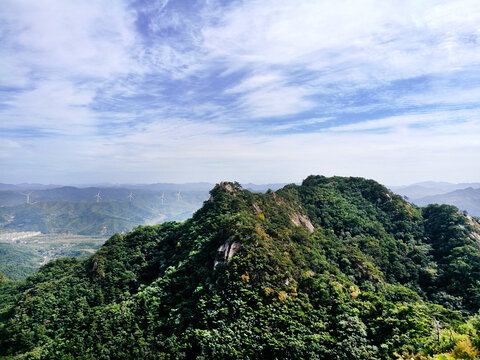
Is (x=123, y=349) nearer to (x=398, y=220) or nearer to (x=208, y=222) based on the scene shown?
(x=208, y=222)

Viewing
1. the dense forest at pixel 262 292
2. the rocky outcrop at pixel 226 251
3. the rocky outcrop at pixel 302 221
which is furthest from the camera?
the rocky outcrop at pixel 302 221

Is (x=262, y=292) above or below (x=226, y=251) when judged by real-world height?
below

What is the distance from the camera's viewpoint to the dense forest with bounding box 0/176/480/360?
109ft

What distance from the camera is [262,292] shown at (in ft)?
132

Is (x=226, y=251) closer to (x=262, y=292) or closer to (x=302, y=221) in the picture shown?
(x=262, y=292)

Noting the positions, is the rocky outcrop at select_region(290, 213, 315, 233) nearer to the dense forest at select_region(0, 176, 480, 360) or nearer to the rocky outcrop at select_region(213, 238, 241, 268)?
the dense forest at select_region(0, 176, 480, 360)

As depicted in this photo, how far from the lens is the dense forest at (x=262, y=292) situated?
109 ft

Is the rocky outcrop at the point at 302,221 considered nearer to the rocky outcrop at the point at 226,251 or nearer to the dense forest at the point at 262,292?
the dense forest at the point at 262,292

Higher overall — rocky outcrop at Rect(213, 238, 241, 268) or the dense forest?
rocky outcrop at Rect(213, 238, 241, 268)

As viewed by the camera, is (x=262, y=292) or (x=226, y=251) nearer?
(x=262, y=292)

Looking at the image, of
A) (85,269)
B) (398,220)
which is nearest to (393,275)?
(398,220)

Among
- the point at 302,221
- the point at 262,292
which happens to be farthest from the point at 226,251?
the point at 302,221

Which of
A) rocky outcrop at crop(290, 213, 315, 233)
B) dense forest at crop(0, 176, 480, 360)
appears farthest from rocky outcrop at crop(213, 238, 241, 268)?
rocky outcrop at crop(290, 213, 315, 233)

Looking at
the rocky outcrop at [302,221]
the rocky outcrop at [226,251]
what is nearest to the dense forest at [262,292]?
the rocky outcrop at [226,251]
